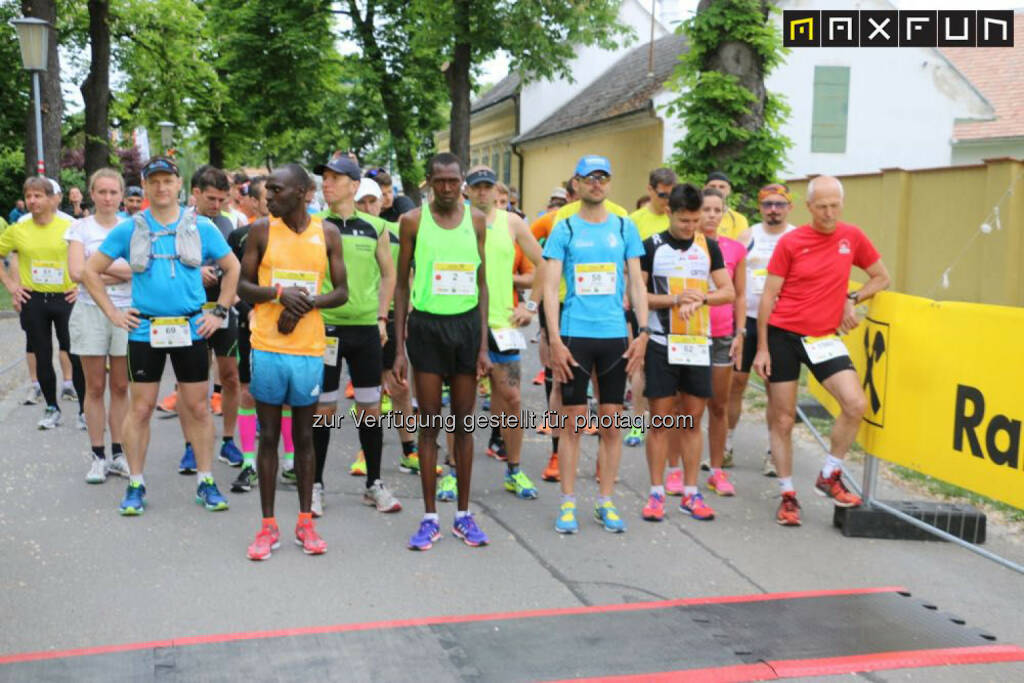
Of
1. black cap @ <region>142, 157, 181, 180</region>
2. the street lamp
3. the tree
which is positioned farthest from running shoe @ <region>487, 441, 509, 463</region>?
the street lamp

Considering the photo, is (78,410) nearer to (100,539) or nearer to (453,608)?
(100,539)

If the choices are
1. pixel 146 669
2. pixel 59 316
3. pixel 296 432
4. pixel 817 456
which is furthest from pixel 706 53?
pixel 146 669

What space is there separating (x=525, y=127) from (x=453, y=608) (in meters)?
40.1

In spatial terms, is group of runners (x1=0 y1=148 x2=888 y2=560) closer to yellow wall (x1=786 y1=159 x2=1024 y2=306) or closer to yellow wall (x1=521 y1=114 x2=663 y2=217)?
yellow wall (x1=786 y1=159 x2=1024 y2=306)

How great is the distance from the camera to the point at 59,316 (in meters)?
8.88

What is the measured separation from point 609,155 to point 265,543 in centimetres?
2748

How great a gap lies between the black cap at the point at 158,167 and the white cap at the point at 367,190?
147cm

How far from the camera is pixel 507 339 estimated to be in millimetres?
6711

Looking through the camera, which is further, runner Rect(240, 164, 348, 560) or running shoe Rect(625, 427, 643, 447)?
running shoe Rect(625, 427, 643, 447)

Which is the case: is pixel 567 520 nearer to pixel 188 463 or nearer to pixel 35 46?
pixel 188 463

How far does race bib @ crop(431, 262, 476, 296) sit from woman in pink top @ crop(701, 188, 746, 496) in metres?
1.96

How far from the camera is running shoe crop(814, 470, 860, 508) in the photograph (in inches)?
255

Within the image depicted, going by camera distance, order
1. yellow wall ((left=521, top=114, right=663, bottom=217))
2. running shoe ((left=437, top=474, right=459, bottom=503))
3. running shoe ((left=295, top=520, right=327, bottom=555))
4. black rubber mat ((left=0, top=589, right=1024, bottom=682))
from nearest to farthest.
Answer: black rubber mat ((left=0, top=589, right=1024, bottom=682)) < running shoe ((left=295, top=520, right=327, bottom=555)) < running shoe ((left=437, top=474, right=459, bottom=503)) < yellow wall ((left=521, top=114, right=663, bottom=217))

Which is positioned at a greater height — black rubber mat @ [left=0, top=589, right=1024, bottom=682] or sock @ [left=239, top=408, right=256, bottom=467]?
sock @ [left=239, top=408, right=256, bottom=467]
